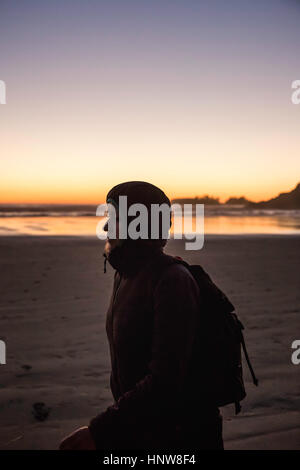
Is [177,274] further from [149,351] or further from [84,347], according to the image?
[84,347]

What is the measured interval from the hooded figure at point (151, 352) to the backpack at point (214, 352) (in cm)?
3

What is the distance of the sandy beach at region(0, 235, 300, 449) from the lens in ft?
11.2

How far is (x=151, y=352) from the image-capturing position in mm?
1656

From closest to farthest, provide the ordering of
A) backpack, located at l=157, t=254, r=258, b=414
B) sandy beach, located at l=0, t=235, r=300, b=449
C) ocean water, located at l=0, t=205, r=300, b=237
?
backpack, located at l=157, t=254, r=258, b=414 → sandy beach, located at l=0, t=235, r=300, b=449 → ocean water, located at l=0, t=205, r=300, b=237

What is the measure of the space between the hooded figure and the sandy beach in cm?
173

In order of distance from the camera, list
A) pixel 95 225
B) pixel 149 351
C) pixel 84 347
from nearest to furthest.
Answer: pixel 149 351 → pixel 84 347 → pixel 95 225

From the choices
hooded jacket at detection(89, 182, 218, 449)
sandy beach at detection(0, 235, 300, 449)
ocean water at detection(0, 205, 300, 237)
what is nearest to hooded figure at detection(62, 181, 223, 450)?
hooded jacket at detection(89, 182, 218, 449)

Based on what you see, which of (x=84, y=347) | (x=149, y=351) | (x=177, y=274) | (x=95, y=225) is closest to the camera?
(x=177, y=274)

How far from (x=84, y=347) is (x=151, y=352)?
12.3 feet

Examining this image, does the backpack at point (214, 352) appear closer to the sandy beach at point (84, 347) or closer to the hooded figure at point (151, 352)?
the hooded figure at point (151, 352)

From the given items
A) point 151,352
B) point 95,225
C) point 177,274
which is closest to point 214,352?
point 151,352

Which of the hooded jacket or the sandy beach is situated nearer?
the hooded jacket

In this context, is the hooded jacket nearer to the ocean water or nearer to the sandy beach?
the sandy beach

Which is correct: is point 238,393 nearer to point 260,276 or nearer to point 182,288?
point 182,288
